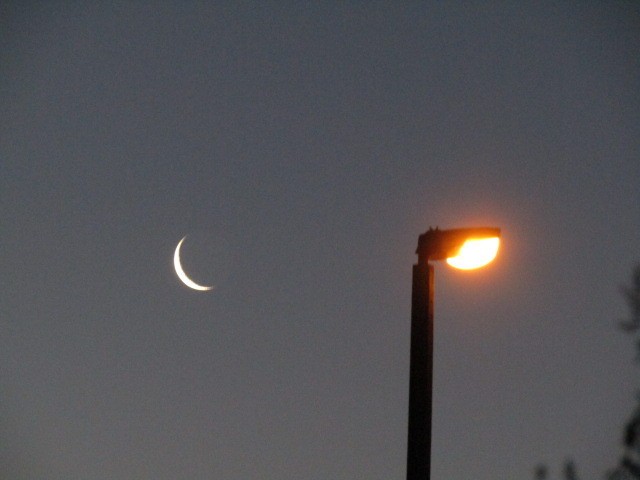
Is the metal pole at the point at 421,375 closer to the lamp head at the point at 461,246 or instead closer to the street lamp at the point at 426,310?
the street lamp at the point at 426,310

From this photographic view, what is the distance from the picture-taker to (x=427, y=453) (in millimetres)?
5434

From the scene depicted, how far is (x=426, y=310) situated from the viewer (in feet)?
19.2

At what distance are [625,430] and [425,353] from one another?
13765mm

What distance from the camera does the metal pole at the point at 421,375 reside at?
214 inches

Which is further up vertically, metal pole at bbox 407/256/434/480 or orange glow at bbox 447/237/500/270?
orange glow at bbox 447/237/500/270

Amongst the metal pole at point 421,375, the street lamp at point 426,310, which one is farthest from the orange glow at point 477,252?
the metal pole at point 421,375

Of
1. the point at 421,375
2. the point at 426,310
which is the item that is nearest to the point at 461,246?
the point at 426,310

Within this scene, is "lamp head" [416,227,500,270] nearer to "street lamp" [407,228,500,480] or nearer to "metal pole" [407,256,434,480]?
"street lamp" [407,228,500,480]

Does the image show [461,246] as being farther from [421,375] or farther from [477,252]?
[421,375]

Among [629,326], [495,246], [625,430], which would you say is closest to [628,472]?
[625,430]

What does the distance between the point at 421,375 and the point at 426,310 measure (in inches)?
19.4

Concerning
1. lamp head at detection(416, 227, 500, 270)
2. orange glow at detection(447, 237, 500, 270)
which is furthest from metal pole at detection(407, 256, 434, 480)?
orange glow at detection(447, 237, 500, 270)

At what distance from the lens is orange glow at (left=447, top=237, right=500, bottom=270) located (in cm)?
606

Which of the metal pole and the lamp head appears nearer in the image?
the metal pole
